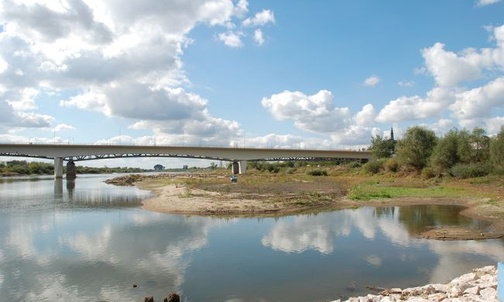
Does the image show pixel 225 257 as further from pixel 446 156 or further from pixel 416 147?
pixel 416 147

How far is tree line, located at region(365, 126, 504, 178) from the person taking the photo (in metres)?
63.8

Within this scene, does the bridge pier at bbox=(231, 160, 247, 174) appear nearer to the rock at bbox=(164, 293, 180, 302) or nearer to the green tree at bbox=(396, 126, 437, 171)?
the green tree at bbox=(396, 126, 437, 171)

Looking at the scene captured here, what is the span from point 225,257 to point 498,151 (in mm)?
55926

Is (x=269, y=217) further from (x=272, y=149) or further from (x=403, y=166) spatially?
(x=272, y=149)

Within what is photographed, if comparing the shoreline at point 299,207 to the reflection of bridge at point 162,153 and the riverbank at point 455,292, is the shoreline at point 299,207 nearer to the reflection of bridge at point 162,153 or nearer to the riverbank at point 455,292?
the riverbank at point 455,292

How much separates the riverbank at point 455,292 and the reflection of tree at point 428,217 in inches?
529

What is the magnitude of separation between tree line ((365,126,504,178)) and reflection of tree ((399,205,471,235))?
27474 mm

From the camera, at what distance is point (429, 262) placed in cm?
1941

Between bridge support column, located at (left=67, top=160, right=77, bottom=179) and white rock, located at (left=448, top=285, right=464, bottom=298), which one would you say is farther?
bridge support column, located at (left=67, top=160, right=77, bottom=179)

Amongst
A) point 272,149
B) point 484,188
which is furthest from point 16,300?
point 272,149

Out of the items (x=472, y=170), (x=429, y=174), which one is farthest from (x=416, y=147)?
(x=472, y=170)

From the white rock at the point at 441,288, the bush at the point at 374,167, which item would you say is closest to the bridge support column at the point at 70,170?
the bush at the point at 374,167

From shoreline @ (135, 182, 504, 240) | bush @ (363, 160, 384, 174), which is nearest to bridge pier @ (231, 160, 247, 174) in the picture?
bush @ (363, 160, 384, 174)

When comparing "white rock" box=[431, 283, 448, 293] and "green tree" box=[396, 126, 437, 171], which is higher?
"green tree" box=[396, 126, 437, 171]
